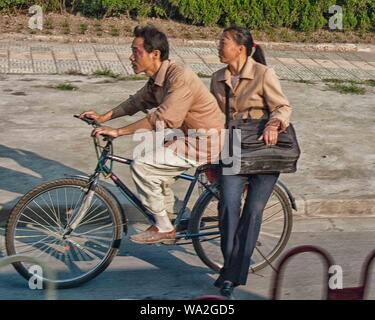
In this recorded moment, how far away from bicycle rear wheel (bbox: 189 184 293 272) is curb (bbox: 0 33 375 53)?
7.82 meters

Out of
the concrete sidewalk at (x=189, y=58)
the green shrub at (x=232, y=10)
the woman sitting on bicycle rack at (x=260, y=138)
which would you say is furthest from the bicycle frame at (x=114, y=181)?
the green shrub at (x=232, y=10)

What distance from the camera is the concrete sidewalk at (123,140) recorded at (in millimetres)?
7410

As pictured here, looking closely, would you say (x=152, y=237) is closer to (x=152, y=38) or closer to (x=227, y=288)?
(x=227, y=288)

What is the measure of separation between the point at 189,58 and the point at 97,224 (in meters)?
7.07

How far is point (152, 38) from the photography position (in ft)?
18.0

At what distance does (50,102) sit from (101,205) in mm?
4477

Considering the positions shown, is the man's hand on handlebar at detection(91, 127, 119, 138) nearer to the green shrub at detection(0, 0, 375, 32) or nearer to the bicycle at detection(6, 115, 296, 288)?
the bicycle at detection(6, 115, 296, 288)

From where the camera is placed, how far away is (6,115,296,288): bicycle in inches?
221

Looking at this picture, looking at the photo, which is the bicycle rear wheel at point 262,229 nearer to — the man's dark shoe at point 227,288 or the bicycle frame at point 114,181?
the bicycle frame at point 114,181

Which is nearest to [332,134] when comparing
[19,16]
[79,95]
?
[79,95]

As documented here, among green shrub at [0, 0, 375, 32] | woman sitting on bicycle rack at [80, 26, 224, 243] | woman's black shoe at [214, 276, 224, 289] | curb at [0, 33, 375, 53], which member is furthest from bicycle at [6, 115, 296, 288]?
green shrub at [0, 0, 375, 32]

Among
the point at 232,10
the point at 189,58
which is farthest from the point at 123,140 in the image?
the point at 232,10

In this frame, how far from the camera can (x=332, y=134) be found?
9070 mm
